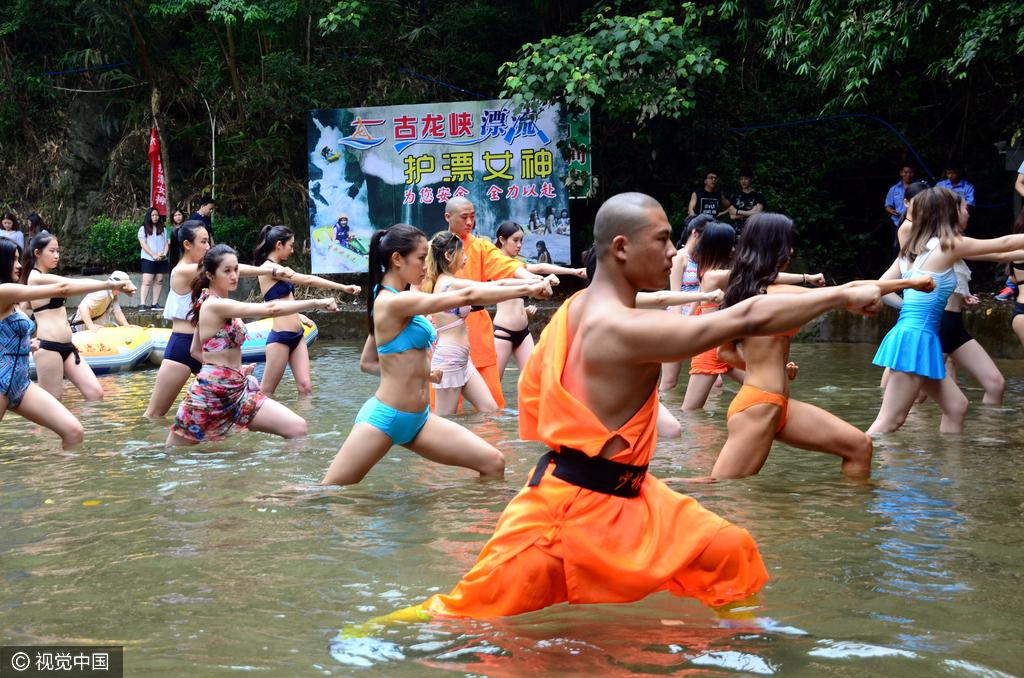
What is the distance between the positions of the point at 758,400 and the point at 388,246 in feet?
7.54

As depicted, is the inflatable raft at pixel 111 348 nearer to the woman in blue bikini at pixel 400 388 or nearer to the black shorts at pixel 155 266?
the black shorts at pixel 155 266

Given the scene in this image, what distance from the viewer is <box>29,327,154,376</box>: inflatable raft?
13.6 metres

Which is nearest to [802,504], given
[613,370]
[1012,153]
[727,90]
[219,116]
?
[613,370]

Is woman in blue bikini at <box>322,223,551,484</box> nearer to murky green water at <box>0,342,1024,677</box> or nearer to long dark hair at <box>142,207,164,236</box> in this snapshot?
murky green water at <box>0,342,1024,677</box>

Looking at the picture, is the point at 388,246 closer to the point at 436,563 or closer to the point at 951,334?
the point at 436,563

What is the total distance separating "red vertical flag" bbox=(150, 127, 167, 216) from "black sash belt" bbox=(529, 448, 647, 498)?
1757 cm

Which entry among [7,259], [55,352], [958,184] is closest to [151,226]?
[55,352]

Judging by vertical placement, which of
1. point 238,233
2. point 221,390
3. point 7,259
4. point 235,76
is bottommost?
point 221,390

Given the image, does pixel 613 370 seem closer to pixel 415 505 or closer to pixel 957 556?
pixel 957 556

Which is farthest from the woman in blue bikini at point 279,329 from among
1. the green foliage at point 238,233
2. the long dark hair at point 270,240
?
the green foliage at point 238,233

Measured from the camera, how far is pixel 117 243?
20656 mm

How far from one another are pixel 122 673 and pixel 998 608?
342cm

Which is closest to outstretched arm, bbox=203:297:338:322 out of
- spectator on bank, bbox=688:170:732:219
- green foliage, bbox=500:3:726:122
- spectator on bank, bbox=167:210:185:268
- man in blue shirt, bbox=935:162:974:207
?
green foliage, bbox=500:3:726:122

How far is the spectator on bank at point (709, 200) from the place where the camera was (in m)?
16.8
